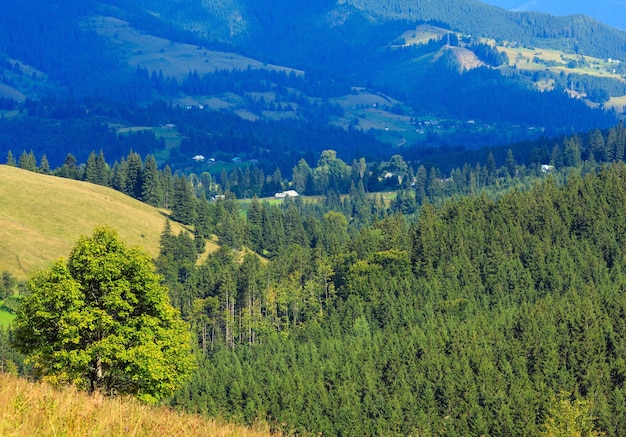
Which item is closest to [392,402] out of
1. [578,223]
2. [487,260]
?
[487,260]

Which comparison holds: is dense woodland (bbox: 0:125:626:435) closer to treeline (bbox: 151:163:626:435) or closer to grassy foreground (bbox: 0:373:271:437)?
treeline (bbox: 151:163:626:435)

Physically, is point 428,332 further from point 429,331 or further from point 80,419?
point 80,419

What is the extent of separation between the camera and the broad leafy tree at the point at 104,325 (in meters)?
54.1

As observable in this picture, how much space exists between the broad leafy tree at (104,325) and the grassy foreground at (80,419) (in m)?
27.0

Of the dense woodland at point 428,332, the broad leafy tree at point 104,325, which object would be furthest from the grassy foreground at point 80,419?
the dense woodland at point 428,332

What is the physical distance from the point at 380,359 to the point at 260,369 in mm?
17580

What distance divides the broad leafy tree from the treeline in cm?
2356

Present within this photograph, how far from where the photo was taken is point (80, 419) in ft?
76.3

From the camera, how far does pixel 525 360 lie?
5182 inches

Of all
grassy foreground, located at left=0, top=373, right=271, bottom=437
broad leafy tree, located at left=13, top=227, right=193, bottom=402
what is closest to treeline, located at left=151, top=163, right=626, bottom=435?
broad leafy tree, located at left=13, top=227, right=193, bottom=402

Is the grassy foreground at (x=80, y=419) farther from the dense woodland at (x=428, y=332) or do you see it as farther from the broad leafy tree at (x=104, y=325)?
the dense woodland at (x=428, y=332)

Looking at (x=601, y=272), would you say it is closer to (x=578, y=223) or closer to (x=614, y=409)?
(x=578, y=223)

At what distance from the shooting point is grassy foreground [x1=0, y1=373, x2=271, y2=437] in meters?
22.2

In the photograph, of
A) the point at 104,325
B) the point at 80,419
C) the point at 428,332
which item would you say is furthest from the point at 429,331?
the point at 80,419
